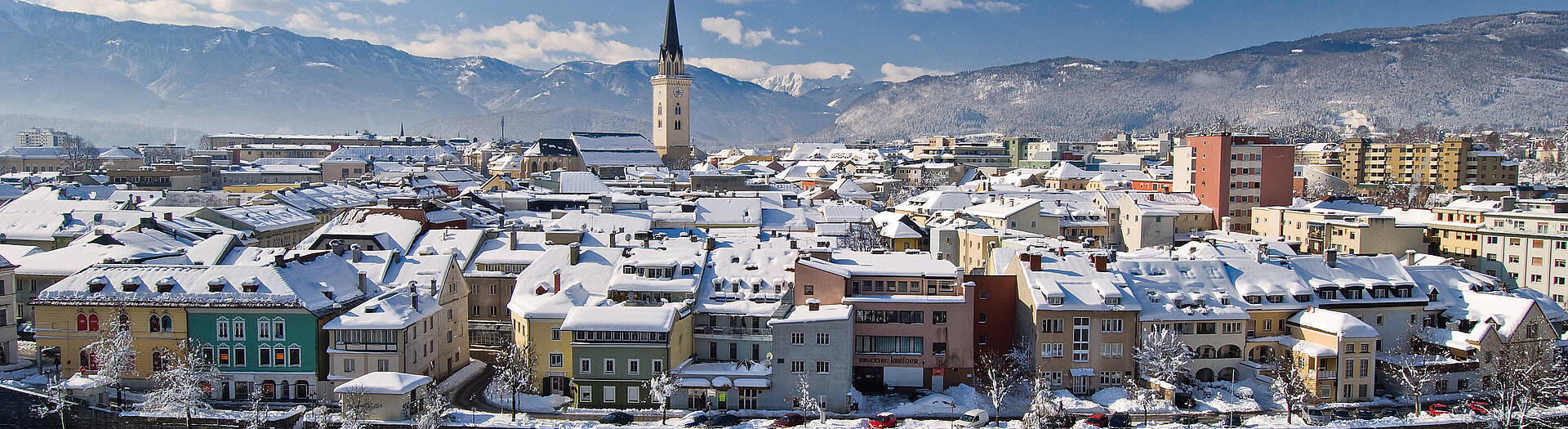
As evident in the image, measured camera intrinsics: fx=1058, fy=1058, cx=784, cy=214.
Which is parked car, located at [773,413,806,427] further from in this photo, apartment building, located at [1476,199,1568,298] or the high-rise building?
the high-rise building

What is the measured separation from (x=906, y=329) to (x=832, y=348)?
453 cm

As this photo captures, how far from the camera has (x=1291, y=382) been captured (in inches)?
1924

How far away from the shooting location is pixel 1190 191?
105 metres

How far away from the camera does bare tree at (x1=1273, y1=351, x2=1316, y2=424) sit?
4809cm

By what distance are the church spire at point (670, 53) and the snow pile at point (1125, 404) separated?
5881 inches

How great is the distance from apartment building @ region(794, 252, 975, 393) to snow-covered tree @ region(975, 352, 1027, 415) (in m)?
1.01

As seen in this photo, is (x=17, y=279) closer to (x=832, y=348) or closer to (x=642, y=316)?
(x=642, y=316)

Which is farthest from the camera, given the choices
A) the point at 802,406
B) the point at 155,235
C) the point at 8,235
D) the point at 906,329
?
the point at 8,235

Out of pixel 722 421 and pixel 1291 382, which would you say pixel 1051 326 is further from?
pixel 722 421

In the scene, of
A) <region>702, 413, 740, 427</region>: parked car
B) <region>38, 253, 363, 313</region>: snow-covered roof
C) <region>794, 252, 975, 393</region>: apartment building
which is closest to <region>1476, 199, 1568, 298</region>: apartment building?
<region>794, 252, 975, 393</region>: apartment building

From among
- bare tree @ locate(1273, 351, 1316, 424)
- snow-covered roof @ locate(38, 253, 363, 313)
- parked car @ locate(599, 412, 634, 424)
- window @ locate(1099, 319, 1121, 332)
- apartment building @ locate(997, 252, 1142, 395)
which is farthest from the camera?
window @ locate(1099, 319, 1121, 332)

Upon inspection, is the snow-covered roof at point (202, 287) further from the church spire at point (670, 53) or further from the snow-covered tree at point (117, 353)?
the church spire at point (670, 53)

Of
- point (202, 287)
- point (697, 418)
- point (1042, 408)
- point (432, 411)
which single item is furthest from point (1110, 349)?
point (202, 287)

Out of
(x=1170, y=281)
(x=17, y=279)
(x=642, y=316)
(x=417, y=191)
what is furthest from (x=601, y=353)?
(x=417, y=191)
